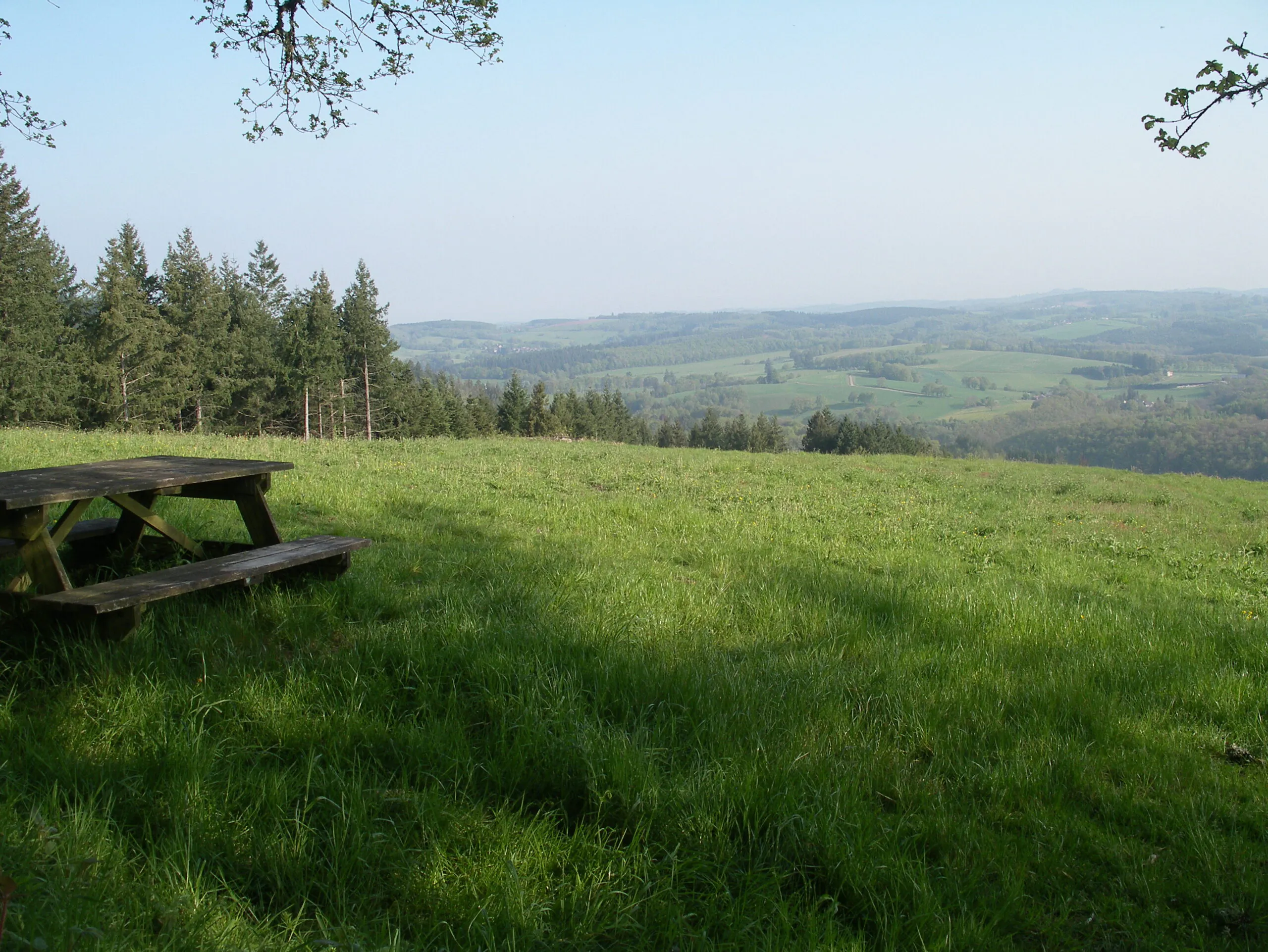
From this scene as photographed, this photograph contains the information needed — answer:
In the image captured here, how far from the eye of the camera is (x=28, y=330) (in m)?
44.8

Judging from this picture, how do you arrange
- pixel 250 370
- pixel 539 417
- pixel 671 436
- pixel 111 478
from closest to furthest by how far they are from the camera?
pixel 111 478 < pixel 250 370 < pixel 539 417 < pixel 671 436

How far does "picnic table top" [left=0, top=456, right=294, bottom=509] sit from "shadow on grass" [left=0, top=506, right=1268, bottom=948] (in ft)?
2.33

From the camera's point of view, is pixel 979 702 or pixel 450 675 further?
pixel 979 702

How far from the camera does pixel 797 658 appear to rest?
14.4ft

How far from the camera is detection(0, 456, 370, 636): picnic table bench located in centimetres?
366

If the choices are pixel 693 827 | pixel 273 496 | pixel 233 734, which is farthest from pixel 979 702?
pixel 273 496

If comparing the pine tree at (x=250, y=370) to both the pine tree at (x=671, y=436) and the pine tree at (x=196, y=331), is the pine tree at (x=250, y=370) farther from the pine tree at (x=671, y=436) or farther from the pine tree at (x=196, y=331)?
the pine tree at (x=671, y=436)

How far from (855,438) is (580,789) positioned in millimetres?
78960

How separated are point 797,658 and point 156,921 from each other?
321 cm

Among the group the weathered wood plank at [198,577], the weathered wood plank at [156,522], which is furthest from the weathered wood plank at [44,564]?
the weathered wood plank at [156,522]

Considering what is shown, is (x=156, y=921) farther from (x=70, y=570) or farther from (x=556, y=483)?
(x=556, y=483)

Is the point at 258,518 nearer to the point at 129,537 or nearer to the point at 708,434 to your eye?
the point at 129,537

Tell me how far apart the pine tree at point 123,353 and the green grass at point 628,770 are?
50254 millimetres

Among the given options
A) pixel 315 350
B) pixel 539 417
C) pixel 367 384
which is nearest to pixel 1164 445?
pixel 539 417
